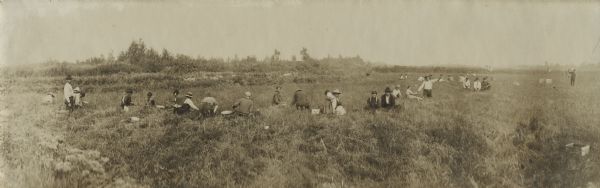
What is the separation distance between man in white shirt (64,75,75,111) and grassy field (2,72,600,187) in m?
0.09

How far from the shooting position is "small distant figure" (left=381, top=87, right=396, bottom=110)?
209 inches

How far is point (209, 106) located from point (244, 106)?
419 millimetres

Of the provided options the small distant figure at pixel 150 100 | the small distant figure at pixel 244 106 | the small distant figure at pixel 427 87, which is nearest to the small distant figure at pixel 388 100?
the small distant figure at pixel 427 87

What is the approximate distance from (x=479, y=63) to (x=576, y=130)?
1.31 meters

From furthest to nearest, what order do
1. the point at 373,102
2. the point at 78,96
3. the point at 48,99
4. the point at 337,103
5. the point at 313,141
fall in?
the point at 373,102 → the point at 337,103 → the point at 313,141 → the point at 78,96 → the point at 48,99

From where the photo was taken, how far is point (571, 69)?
499cm

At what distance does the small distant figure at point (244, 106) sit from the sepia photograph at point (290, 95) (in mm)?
19

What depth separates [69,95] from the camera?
14.2ft

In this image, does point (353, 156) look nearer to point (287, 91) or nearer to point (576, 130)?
point (287, 91)

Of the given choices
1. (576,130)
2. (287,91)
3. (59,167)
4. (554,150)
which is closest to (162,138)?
(59,167)

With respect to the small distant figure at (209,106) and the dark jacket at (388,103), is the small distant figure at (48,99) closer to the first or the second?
the small distant figure at (209,106)

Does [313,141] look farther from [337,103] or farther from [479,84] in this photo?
[479,84]

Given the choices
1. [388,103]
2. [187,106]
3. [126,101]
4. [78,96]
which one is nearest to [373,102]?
[388,103]

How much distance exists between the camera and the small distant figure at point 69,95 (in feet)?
14.2
